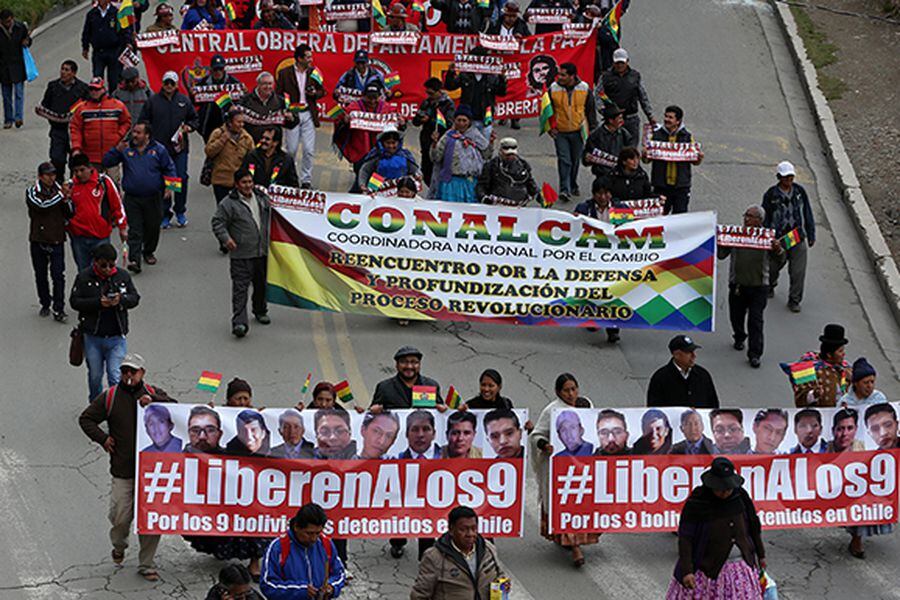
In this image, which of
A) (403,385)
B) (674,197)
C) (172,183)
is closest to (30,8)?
(172,183)

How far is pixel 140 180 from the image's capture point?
59.9 ft

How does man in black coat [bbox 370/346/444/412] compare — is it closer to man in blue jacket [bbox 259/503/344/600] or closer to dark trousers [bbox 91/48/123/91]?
man in blue jacket [bbox 259/503/344/600]

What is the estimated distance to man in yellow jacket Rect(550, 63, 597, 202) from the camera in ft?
69.1

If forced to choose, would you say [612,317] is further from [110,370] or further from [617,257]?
[110,370]

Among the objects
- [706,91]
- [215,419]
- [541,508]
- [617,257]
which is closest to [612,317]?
[617,257]

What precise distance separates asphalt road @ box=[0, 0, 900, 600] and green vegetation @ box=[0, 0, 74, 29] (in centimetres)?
225

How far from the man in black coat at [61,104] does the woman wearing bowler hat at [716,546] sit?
11344mm

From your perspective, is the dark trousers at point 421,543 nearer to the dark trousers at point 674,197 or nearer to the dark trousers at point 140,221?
the dark trousers at point 140,221

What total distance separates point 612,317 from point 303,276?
3.10m

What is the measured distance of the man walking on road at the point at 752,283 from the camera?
56.4 ft

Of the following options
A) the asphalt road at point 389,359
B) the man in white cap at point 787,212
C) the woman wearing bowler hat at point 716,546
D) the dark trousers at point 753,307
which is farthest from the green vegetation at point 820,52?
the woman wearing bowler hat at point 716,546

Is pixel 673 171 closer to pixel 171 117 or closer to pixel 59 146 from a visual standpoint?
pixel 171 117

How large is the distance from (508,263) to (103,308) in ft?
14.5

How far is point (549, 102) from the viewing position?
2112 cm
